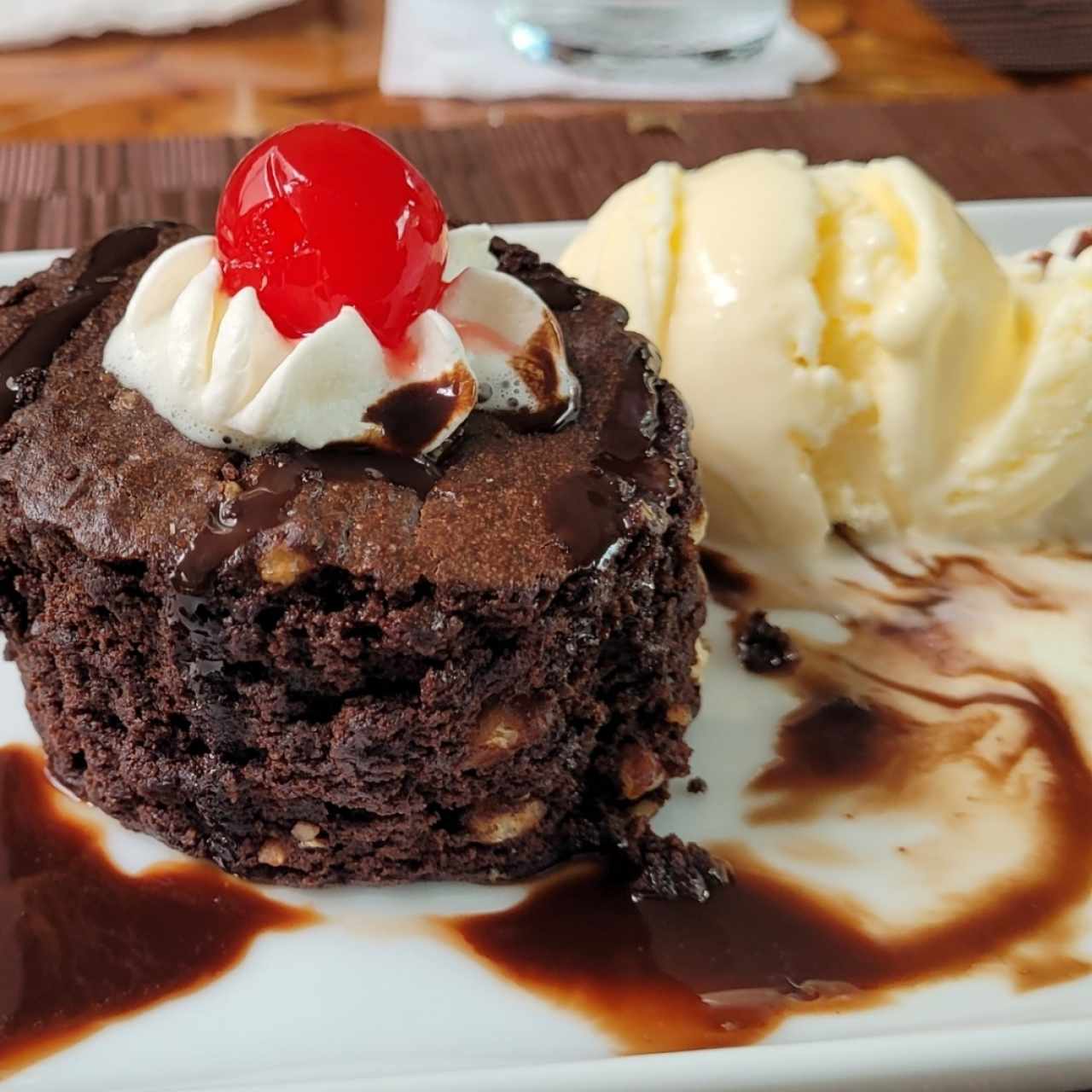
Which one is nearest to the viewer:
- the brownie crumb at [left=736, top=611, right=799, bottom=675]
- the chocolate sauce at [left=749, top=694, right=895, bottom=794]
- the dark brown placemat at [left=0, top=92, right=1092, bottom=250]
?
the chocolate sauce at [left=749, top=694, right=895, bottom=794]

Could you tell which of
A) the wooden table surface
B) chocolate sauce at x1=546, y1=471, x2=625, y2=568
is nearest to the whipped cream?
chocolate sauce at x1=546, y1=471, x2=625, y2=568

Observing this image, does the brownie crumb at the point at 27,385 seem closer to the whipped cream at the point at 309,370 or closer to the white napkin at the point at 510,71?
the whipped cream at the point at 309,370

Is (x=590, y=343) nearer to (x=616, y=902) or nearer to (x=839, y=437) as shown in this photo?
(x=839, y=437)

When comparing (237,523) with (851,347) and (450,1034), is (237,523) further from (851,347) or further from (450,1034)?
(851,347)

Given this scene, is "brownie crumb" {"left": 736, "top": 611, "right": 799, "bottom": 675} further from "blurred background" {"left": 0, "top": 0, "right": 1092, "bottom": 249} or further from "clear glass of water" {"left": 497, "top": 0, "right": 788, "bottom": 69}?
"clear glass of water" {"left": 497, "top": 0, "right": 788, "bottom": 69}

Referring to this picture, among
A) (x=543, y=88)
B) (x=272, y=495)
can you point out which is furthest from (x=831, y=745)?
(x=543, y=88)

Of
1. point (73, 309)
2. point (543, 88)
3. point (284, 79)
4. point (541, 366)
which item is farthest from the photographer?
point (284, 79)
